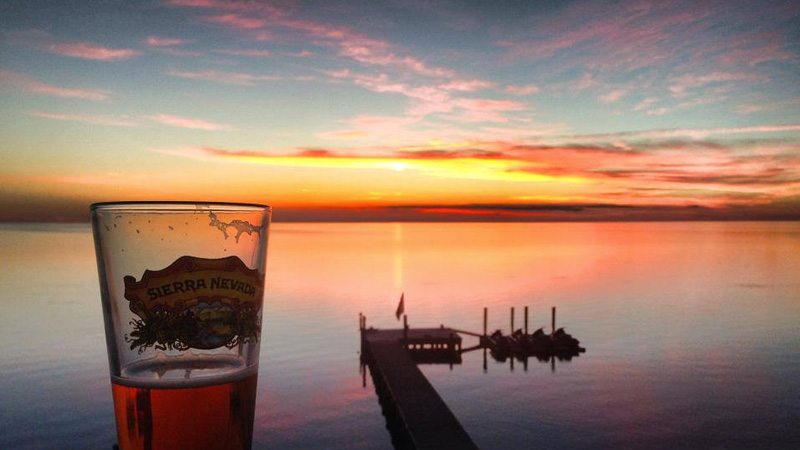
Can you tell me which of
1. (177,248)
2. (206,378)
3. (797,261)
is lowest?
(797,261)

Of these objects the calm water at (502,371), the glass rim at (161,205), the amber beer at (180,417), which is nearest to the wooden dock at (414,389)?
the calm water at (502,371)

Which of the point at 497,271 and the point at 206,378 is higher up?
the point at 206,378

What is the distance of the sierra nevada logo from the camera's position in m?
1.24

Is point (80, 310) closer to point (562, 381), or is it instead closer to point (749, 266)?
point (562, 381)

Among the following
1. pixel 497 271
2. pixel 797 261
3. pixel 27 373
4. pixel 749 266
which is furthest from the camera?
pixel 797 261

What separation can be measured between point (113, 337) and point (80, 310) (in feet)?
195

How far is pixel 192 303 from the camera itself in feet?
4.15

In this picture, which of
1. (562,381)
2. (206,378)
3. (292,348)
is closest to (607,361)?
(562,381)

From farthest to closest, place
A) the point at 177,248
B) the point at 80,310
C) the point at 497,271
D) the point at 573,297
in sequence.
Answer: the point at 497,271, the point at 573,297, the point at 80,310, the point at 177,248

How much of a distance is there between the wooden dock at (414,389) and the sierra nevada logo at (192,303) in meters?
16.0

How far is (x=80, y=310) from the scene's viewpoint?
5391cm

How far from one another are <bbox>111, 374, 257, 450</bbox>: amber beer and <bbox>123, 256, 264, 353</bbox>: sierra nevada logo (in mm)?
94

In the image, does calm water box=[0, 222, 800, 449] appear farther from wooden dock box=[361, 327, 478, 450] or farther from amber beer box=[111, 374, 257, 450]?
amber beer box=[111, 374, 257, 450]

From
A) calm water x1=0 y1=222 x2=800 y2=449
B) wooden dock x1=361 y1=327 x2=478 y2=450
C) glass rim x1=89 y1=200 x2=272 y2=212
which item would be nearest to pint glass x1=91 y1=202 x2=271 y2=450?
glass rim x1=89 y1=200 x2=272 y2=212
